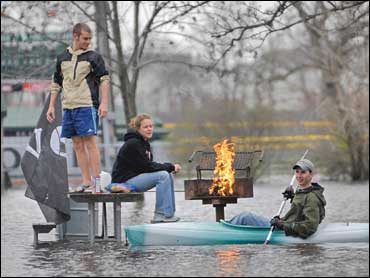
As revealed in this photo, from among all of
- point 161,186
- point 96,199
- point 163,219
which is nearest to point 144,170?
point 161,186

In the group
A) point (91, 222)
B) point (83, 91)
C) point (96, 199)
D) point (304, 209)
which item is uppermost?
point (83, 91)

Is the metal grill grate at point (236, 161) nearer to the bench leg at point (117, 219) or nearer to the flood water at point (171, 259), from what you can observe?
the bench leg at point (117, 219)

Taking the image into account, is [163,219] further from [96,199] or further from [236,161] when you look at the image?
[236,161]

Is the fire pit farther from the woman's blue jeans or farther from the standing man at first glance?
the standing man

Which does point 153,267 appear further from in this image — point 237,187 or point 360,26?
point 360,26

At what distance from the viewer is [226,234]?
14156mm

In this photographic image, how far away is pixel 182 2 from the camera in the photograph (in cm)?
2653

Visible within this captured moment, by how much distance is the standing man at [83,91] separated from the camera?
15.1 m

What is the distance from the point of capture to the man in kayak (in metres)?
13.9

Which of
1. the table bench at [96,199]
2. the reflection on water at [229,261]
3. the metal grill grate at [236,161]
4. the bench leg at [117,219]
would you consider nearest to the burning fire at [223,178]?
the metal grill grate at [236,161]

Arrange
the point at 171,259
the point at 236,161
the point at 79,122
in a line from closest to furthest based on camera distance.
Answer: the point at 171,259 < the point at 79,122 < the point at 236,161

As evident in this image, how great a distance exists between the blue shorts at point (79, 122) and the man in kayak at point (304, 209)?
90.8 inches

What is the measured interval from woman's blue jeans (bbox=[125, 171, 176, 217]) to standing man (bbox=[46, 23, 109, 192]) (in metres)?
0.52

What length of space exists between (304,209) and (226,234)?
2.90ft
